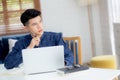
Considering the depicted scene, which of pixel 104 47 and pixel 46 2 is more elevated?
pixel 46 2

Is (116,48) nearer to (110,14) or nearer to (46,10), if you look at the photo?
(110,14)

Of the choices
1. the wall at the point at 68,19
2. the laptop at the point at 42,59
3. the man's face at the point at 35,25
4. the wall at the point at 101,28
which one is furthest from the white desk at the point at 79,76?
the wall at the point at 68,19

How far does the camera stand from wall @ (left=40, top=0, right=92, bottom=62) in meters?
4.33

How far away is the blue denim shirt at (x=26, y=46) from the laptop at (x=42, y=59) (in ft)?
0.67

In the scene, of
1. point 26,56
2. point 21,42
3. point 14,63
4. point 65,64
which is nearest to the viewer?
point 26,56

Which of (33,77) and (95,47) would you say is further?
(95,47)

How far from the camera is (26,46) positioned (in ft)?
6.98

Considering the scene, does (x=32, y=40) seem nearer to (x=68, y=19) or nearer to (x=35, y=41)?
(x=35, y=41)

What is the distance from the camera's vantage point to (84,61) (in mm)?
4449

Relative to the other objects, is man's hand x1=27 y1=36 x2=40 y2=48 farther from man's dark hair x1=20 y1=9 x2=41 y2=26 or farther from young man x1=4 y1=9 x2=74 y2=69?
man's dark hair x1=20 y1=9 x2=41 y2=26

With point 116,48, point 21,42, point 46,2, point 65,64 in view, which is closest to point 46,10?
point 46,2

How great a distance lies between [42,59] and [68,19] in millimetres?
2795

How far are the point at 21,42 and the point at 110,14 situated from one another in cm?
217

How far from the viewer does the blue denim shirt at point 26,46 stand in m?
1.98
